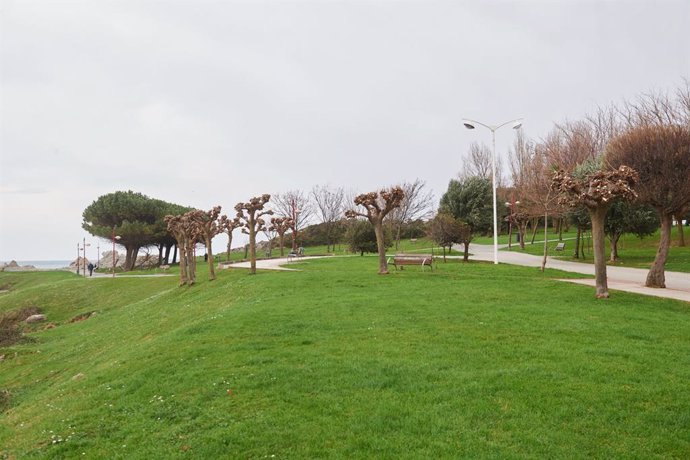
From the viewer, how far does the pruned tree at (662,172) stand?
1498cm

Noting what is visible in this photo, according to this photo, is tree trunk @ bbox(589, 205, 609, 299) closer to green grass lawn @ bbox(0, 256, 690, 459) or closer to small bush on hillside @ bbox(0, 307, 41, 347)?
green grass lawn @ bbox(0, 256, 690, 459)

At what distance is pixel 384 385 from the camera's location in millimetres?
6387

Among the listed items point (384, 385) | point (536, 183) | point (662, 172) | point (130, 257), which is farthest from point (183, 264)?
point (130, 257)

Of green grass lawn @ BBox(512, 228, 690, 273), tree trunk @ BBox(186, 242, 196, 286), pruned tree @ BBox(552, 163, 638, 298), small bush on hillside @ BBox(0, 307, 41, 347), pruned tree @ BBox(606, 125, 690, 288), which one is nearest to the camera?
pruned tree @ BBox(552, 163, 638, 298)

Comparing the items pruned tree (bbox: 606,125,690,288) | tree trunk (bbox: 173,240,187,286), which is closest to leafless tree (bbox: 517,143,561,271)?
pruned tree (bbox: 606,125,690,288)

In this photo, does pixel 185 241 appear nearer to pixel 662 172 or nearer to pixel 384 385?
pixel 662 172

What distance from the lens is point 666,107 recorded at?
25.9 m

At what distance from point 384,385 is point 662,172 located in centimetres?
1347

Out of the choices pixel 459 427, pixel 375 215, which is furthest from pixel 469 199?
pixel 459 427

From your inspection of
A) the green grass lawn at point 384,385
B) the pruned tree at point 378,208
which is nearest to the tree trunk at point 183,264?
the pruned tree at point 378,208

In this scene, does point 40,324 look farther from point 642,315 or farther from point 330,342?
point 642,315

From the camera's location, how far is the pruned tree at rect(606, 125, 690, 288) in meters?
15.0

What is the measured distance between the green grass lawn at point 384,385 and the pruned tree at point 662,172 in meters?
3.41

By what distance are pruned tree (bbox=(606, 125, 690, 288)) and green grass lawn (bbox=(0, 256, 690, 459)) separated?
3.41 meters
